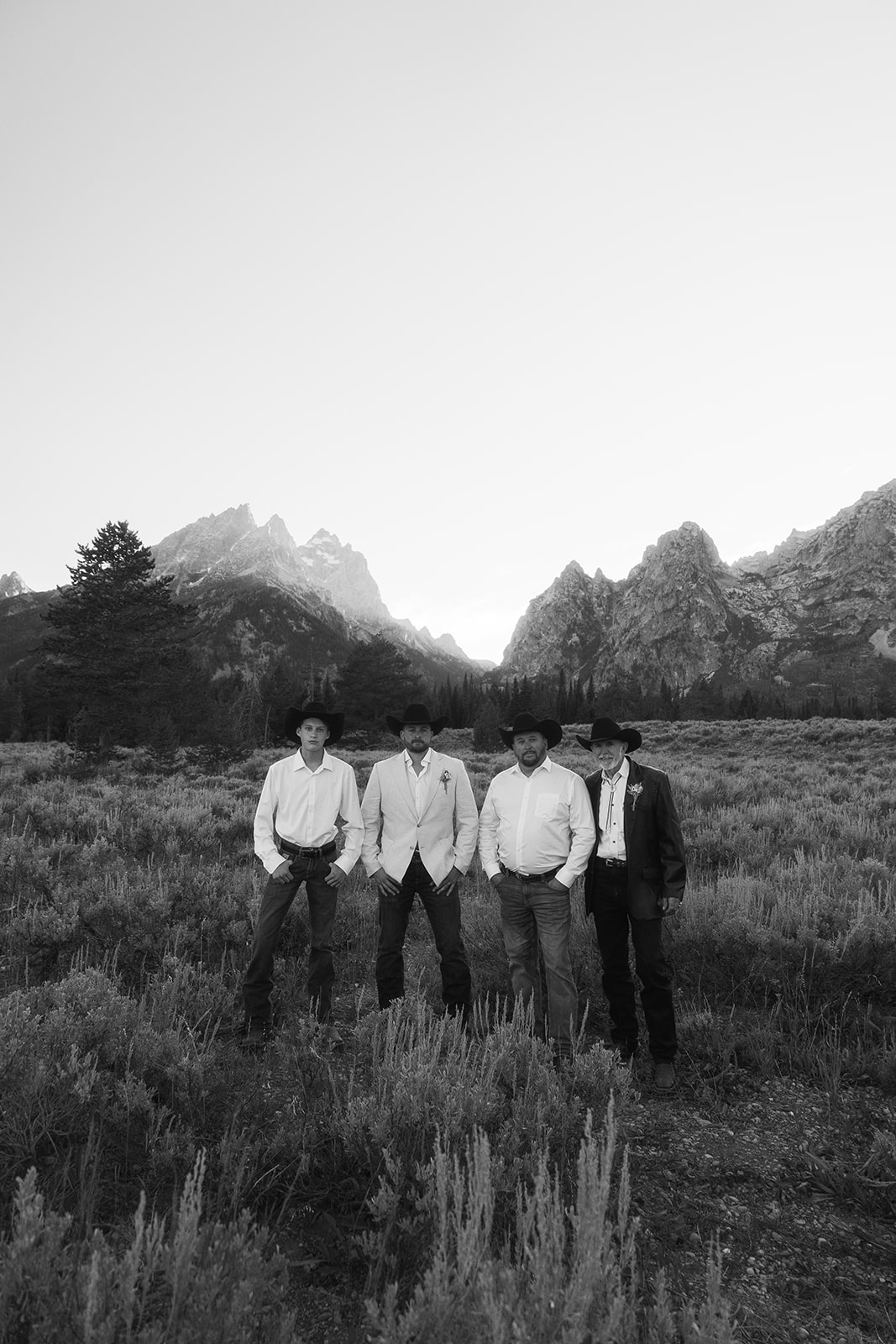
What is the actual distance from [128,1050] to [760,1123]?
3.59 metres

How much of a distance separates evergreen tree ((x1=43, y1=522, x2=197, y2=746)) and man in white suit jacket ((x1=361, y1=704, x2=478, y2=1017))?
936 inches

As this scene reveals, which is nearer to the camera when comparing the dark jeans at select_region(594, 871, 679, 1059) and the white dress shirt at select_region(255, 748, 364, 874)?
the dark jeans at select_region(594, 871, 679, 1059)

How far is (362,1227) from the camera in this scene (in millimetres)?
2654

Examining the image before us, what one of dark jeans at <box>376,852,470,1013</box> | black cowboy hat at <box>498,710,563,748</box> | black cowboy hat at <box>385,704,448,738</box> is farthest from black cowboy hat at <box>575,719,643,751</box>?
dark jeans at <box>376,852,470,1013</box>

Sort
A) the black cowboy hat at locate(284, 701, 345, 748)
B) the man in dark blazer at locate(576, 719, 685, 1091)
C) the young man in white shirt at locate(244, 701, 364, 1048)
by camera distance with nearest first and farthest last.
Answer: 1. the man in dark blazer at locate(576, 719, 685, 1091)
2. the young man in white shirt at locate(244, 701, 364, 1048)
3. the black cowboy hat at locate(284, 701, 345, 748)

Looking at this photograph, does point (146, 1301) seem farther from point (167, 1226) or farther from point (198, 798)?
point (198, 798)

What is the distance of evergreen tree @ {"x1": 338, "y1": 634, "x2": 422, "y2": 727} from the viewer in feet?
161

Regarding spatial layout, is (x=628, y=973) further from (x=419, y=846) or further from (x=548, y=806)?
(x=419, y=846)

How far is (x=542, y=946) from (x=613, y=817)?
106 cm

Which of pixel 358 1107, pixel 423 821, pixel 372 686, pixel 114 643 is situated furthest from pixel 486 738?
pixel 358 1107

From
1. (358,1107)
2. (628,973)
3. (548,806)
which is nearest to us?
(358,1107)

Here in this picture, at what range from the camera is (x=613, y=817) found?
481cm

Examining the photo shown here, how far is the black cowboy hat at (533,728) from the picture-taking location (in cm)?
502

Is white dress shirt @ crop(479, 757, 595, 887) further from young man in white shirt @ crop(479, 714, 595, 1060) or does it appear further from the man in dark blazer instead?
the man in dark blazer
